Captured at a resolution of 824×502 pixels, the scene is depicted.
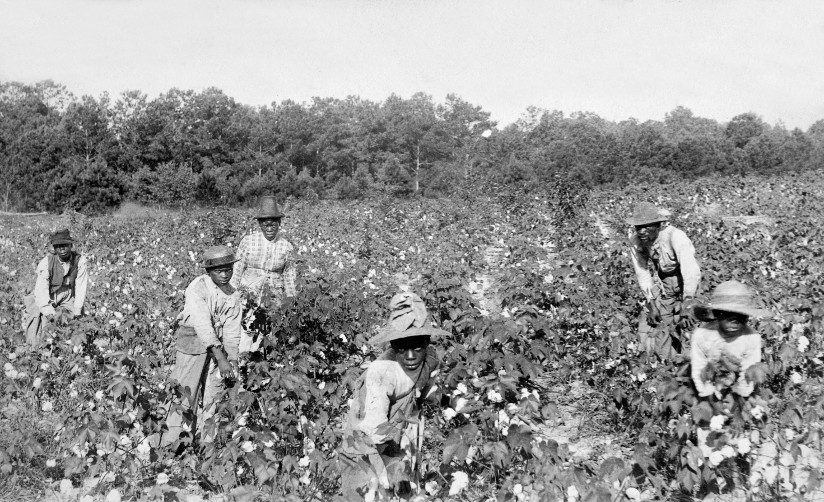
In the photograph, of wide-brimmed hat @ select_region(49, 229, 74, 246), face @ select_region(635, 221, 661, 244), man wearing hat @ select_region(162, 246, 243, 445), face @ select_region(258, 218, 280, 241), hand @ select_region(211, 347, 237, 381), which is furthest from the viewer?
face @ select_region(258, 218, 280, 241)

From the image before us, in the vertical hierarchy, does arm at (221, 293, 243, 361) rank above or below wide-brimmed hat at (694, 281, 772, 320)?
below

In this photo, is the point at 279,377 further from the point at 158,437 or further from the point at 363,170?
the point at 363,170

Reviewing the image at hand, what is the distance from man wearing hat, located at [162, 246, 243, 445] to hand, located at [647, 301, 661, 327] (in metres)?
2.42

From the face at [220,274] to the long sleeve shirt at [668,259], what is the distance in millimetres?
2609

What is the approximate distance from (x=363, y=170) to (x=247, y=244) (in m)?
35.7

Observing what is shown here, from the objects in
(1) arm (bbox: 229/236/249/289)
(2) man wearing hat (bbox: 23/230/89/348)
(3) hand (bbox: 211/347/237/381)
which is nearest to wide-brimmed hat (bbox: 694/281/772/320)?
(3) hand (bbox: 211/347/237/381)

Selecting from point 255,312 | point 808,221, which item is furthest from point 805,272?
point 255,312

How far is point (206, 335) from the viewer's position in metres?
3.62

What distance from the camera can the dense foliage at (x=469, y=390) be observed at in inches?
103

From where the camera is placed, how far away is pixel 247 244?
4.99 metres

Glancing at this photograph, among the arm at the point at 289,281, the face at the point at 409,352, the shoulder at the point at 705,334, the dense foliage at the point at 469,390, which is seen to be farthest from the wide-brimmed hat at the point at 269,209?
the shoulder at the point at 705,334

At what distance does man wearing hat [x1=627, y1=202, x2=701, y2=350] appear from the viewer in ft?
13.2

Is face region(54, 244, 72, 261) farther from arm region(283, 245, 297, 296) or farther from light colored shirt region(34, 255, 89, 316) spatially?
arm region(283, 245, 297, 296)

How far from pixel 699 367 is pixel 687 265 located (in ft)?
4.40
